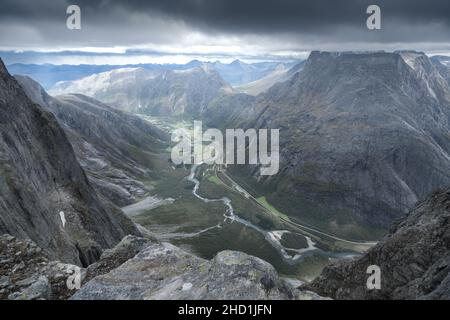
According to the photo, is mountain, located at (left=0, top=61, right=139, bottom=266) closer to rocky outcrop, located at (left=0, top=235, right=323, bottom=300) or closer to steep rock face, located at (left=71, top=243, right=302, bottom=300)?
rocky outcrop, located at (left=0, top=235, right=323, bottom=300)

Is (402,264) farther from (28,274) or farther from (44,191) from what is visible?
(44,191)

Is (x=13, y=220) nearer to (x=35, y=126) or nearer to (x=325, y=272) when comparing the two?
(x=325, y=272)

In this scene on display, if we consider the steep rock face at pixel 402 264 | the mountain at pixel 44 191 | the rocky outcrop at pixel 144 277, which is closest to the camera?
the rocky outcrop at pixel 144 277

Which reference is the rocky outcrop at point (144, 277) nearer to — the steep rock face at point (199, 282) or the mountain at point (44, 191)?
the steep rock face at point (199, 282)

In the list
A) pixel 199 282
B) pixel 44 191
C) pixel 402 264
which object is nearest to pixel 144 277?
pixel 199 282

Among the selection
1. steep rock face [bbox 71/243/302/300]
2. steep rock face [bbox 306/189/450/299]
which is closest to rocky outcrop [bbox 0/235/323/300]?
steep rock face [bbox 71/243/302/300]

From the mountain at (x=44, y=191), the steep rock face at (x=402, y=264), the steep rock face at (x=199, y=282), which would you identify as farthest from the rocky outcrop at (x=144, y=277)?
the steep rock face at (x=402, y=264)
